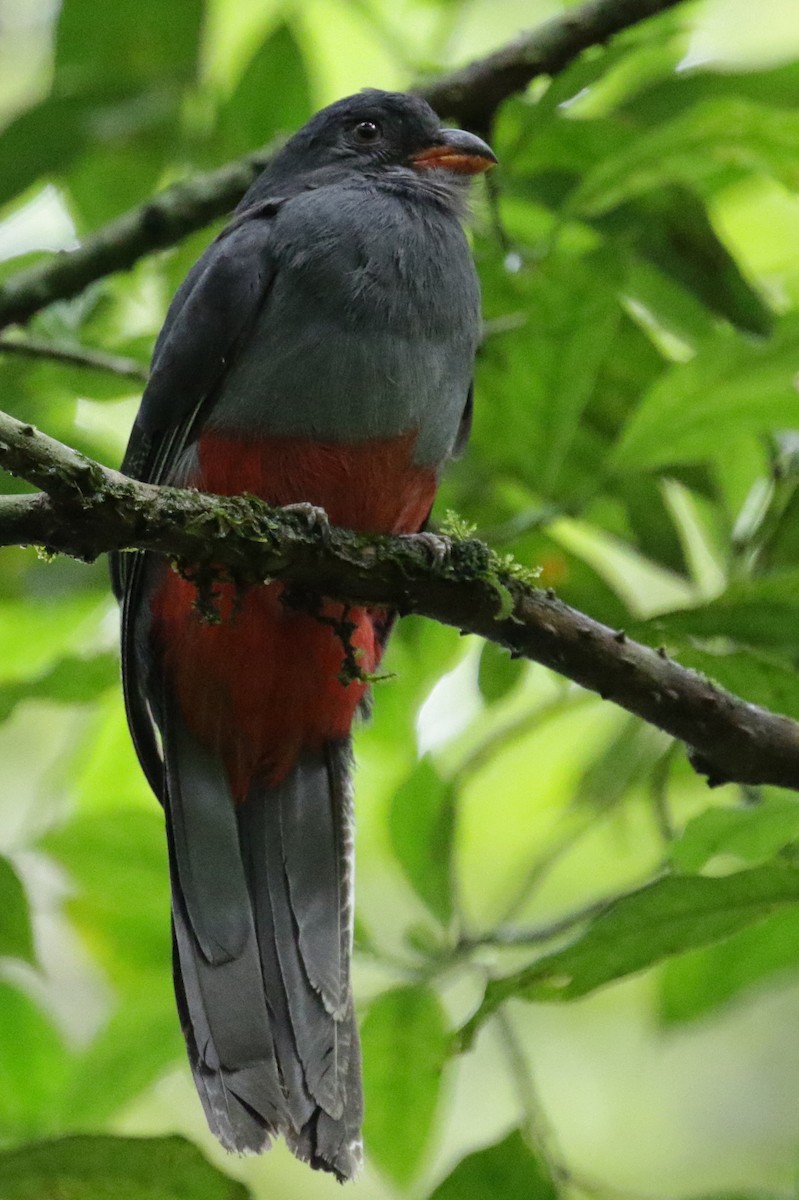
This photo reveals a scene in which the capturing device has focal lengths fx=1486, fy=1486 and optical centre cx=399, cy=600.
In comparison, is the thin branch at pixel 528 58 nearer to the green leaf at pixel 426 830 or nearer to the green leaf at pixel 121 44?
the green leaf at pixel 121 44

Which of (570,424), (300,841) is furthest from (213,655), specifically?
(570,424)

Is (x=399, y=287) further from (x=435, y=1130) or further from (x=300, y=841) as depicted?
(x=435, y=1130)

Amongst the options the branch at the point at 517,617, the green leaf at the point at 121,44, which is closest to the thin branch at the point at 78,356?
the green leaf at the point at 121,44

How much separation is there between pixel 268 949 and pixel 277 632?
663 mm

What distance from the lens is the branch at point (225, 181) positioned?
3379 mm

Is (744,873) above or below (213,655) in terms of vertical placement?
above

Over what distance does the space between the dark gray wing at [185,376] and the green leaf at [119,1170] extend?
1.02 m

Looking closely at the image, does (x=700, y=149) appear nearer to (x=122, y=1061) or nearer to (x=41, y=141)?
(x=41, y=141)

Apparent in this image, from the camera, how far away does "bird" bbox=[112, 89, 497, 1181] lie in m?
2.90

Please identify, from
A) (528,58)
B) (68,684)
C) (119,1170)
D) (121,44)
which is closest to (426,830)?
(68,684)

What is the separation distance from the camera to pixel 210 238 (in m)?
3.86

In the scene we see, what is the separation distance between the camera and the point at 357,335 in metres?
3.04

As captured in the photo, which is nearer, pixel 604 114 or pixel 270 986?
pixel 270 986

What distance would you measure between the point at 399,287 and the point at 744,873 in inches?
63.0
